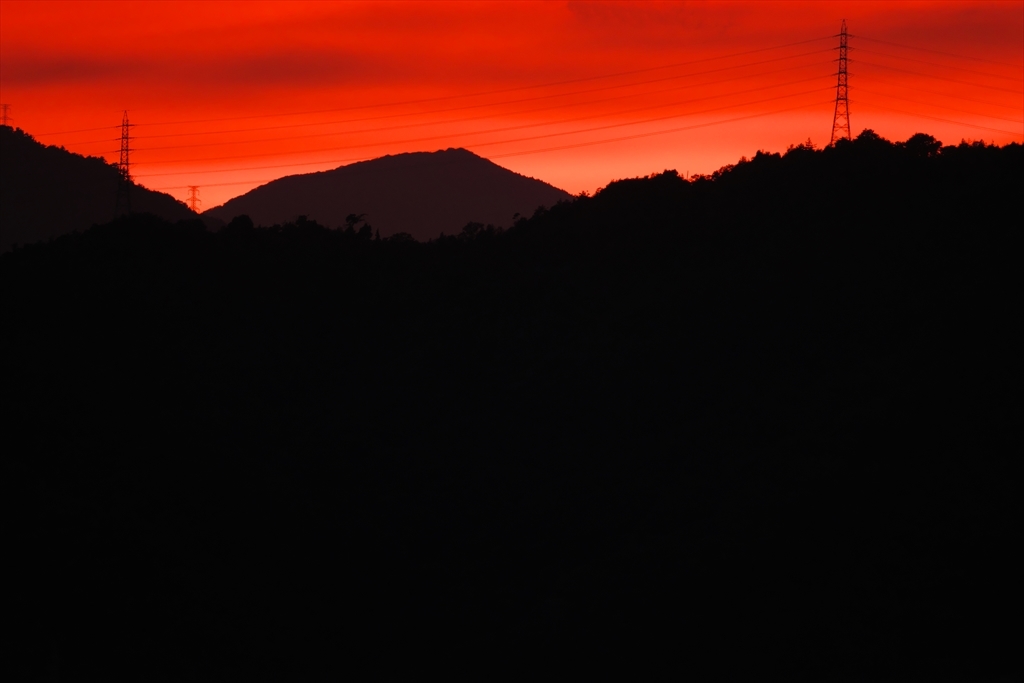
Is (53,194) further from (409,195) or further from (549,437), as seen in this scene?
(549,437)

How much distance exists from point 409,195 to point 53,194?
159 feet

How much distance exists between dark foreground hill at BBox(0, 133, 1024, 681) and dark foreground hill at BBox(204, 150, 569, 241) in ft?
305

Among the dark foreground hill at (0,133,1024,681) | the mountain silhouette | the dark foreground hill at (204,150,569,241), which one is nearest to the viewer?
the dark foreground hill at (0,133,1024,681)

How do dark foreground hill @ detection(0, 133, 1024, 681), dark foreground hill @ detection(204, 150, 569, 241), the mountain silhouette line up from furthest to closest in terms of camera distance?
dark foreground hill @ detection(204, 150, 569, 241)
the mountain silhouette
dark foreground hill @ detection(0, 133, 1024, 681)

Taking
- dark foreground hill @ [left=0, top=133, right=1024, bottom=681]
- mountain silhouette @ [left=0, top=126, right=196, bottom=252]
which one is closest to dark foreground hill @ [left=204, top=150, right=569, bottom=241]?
mountain silhouette @ [left=0, top=126, right=196, bottom=252]

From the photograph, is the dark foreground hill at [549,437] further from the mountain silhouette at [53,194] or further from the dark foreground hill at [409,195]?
the dark foreground hill at [409,195]

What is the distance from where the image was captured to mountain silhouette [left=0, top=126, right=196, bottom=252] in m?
101

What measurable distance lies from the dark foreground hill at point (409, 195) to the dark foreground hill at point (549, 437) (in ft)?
305

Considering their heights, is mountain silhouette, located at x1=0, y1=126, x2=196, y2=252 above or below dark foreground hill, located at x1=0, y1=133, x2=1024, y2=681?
above

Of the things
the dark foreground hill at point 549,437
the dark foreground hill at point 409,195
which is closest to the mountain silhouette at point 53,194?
the dark foreground hill at point 409,195

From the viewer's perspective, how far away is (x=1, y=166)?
11031cm

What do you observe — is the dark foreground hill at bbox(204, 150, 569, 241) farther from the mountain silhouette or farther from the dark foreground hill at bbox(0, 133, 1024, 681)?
the dark foreground hill at bbox(0, 133, 1024, 681)

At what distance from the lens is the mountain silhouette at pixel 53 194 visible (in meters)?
101

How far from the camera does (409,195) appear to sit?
450ft
